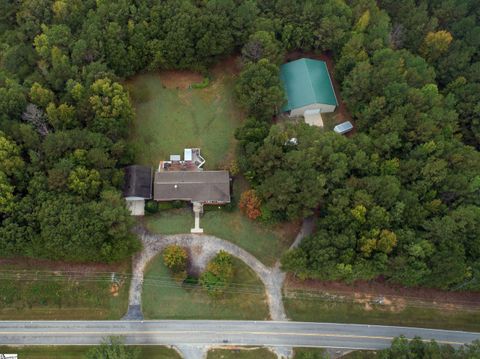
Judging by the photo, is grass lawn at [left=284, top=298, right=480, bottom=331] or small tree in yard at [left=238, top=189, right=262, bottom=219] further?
small tree in yard at [left=238, top=189, right=262, bottom=219]

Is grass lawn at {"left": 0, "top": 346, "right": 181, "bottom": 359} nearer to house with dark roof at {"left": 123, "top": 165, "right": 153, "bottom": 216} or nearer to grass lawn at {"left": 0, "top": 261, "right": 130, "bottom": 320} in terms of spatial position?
grass lawn at {"left": 0, "top": 261, "right": 130, "bottom": 320}

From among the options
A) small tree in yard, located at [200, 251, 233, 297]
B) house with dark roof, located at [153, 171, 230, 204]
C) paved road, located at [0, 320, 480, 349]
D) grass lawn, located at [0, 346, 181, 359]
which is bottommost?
grass lawn, located at [0, 346, 181, 359]

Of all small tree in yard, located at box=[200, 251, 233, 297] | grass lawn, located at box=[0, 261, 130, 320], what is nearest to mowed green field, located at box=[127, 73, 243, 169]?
small tree in yard, located at box=[200, 251, 233, 297]

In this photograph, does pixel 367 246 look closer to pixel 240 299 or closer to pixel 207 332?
pixel 240 299

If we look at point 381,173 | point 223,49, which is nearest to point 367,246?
point 381,173

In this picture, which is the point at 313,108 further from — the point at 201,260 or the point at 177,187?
the point at 201,260

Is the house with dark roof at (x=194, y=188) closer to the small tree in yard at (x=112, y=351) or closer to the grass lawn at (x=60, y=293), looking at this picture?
the grass lawn at (x=60, y=293)
